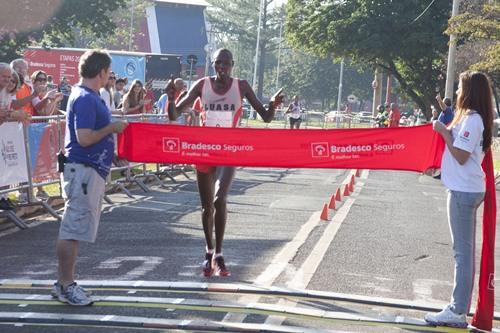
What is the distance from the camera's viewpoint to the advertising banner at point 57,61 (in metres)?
48.3

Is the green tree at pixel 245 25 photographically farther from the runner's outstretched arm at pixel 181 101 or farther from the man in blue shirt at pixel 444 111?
the runner's outstretched arm at pixel 181 101

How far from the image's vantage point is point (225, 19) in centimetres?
13762

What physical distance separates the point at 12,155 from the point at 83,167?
19.2ft

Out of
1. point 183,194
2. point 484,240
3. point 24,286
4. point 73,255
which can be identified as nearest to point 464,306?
point 484,240

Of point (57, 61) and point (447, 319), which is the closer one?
point (447, 319)

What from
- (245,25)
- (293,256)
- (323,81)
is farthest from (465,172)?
(245,25)

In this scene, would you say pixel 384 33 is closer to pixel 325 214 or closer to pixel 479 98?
pixel 325 214

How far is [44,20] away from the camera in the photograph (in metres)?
32.8

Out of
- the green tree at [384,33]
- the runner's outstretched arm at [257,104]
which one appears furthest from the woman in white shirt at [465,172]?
the green tree at [384,33]

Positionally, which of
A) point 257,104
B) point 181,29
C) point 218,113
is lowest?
point 218,113

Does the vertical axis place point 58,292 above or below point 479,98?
below

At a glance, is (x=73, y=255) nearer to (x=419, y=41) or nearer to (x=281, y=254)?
(x=281, y=254)

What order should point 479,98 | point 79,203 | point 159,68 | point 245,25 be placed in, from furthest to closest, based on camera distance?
1. point 245,25
2. point 159,68
3. point 79,203
4. point 479,98

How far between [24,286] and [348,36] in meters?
50.7
